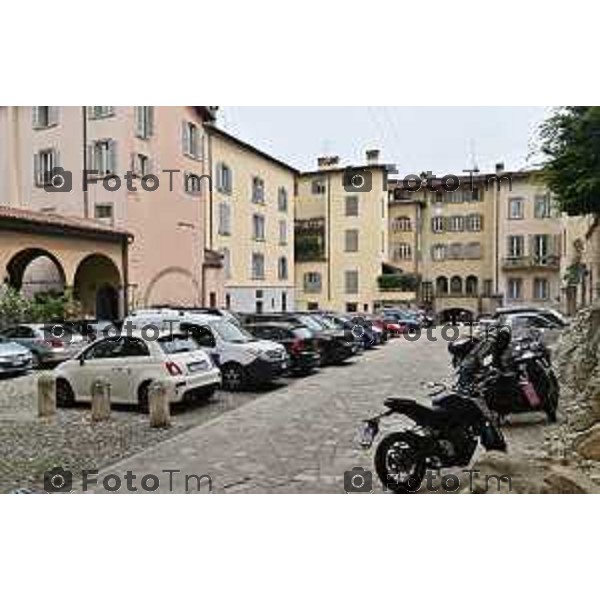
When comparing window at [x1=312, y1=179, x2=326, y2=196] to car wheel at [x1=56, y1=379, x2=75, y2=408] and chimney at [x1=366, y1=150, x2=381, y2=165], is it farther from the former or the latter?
car wheel at [x1=56, y1=379, x2=75, y2=408]

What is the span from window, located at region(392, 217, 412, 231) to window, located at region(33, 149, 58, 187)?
2.23 meters

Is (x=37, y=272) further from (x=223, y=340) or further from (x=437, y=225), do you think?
(x=437, y=225)

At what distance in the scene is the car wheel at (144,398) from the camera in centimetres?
387

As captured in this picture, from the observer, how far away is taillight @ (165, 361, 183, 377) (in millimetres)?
3927

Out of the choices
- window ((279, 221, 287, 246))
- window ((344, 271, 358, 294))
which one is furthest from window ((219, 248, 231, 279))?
window ((344, 271, 358, 294))

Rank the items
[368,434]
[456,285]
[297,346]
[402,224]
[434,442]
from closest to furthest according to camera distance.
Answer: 1. [434,442]
2. [368,434]
3. [402,224]
4. [456,285]
5. [297,346]

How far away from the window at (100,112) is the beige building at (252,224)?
721 millimetres

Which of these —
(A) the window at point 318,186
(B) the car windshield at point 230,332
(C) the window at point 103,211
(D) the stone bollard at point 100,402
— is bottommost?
(D) the stone bollard at point 100,402

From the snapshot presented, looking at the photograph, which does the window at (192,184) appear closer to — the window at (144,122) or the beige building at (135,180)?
the beige building at (135,180)

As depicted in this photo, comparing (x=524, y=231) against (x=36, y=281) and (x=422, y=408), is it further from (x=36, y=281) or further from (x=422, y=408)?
(x=36, y=281)

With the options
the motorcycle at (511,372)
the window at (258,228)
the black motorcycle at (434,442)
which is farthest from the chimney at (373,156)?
the black motorcycle at (434,442)

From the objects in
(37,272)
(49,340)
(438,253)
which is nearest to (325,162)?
(438,253)

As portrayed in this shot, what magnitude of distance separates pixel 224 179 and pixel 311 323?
1185 mm

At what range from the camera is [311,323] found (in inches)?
170
